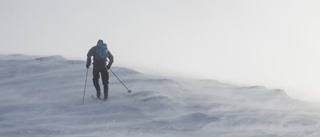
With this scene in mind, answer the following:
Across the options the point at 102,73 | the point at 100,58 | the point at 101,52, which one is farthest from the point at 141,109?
the point at 101,52

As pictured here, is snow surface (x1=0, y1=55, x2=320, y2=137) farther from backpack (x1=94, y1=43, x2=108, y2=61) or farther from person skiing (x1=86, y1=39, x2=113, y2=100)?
backpack (x1=94, y1=43, x2=108, y2=61)

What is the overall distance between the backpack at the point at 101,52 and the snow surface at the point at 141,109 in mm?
1402

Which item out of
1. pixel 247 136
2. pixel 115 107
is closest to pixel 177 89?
pixel 115 107

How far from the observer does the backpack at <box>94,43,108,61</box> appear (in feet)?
57.3

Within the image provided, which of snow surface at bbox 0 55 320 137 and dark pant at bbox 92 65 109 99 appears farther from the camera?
dark pant at bbox 92 65 109 99

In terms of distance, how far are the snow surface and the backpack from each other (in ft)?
4.60

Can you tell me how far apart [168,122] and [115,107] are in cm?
235

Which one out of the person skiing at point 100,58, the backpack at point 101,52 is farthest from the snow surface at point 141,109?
the backpack at point 101,52

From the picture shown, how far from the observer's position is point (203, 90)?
2222 centimetres

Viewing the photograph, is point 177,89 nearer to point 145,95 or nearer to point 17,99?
point 145,95

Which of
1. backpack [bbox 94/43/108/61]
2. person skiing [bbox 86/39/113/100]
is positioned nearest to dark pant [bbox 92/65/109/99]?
person skiing [bbox 86/39/113/100]

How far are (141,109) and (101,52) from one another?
7.34ft

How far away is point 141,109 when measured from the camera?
55.3ft

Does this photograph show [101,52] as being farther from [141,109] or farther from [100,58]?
[141,109]
